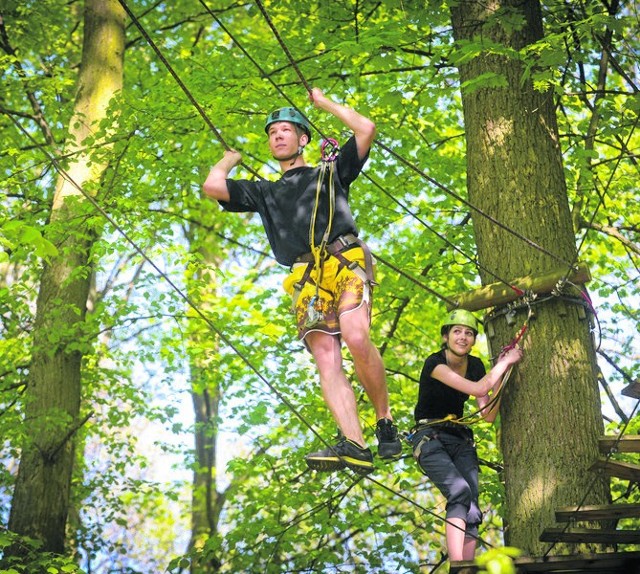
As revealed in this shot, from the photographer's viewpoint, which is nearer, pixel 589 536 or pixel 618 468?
pixel 589 536

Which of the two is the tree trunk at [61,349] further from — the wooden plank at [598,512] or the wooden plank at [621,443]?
the wooden plank at [598,512]

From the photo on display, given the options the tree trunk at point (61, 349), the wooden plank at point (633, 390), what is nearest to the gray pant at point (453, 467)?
the wooden plank at point (633, 390)

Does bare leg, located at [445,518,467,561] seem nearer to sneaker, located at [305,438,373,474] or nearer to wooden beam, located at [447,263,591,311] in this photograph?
sneaker, located at [305,438,373,474]

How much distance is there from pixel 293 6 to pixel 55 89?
2.49m

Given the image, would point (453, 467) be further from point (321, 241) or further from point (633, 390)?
point (321, 241)

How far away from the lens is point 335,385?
4.56 meters

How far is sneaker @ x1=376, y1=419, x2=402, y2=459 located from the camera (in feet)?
14.8

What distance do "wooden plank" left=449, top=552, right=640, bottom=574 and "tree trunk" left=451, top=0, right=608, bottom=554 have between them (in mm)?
270

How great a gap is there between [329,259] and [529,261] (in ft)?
4.77

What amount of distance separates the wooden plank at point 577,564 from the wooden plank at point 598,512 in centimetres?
18

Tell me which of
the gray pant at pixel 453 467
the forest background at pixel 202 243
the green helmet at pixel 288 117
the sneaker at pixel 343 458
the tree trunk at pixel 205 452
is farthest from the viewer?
the tree trunk at pixel 205 452

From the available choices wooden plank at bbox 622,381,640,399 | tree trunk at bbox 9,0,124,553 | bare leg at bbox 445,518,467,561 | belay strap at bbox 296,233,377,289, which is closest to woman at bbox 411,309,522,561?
bare leg at bbox 445,518,467,561

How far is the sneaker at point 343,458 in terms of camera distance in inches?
172

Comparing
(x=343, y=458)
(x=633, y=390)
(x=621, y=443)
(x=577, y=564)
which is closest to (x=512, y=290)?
(x=633, y=390)
